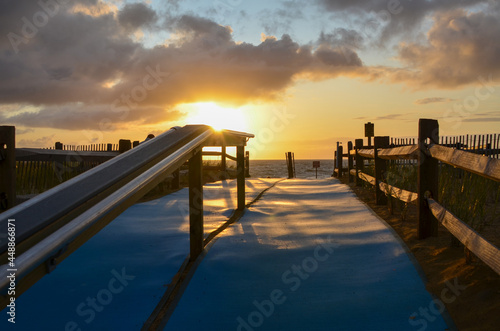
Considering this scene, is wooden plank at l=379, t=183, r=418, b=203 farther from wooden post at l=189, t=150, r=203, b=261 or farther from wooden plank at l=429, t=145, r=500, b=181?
wooden post at l=189, t=150, r=203, b=261

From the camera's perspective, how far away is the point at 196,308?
276 centimetres

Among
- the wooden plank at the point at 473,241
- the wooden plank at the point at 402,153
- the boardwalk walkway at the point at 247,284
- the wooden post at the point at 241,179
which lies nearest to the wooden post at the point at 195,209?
the boardwalk walkway at the point at 247,284

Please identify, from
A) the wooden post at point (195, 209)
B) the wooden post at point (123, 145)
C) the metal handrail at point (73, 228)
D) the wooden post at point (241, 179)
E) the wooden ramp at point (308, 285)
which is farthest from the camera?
the wooden post at point (123, 145)

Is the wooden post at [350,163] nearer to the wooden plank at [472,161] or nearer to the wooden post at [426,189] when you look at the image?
the wooden post at [426,189]

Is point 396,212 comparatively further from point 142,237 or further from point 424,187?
point 142,237

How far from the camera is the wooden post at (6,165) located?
3742 mm

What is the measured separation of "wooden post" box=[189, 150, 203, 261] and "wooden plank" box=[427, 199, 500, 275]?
2188mm

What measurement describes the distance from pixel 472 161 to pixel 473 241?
0.58 m

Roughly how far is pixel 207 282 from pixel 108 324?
32.1 inches

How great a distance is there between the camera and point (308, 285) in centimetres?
309

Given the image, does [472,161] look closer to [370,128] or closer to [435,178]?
[435,178]

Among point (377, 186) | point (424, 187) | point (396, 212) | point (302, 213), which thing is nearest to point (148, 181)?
point (424, 187)

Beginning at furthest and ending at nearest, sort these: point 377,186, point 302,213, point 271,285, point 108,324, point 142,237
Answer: point 377,186, point 302,213, point 142,237, point 271,285, point 108,324

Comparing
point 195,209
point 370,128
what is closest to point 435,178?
point 195,209
